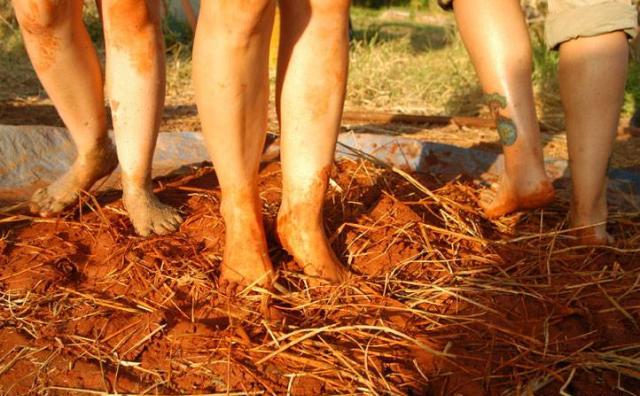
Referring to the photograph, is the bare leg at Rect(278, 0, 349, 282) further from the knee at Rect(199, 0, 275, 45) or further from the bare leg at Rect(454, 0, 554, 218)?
the bare leg at Rect(454, 0, 554, 218)

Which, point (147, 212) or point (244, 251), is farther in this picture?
point (147, 212)

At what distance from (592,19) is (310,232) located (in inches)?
40.5

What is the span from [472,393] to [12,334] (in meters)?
1.01

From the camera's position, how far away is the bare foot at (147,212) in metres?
1.99

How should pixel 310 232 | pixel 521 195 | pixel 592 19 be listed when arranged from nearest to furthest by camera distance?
pixel 310 232
pixel 592 19
pixel 521 195

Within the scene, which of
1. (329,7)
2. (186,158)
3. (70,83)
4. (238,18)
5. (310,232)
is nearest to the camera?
(238,18)

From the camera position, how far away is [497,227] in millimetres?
2199

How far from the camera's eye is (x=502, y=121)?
82.5 inches

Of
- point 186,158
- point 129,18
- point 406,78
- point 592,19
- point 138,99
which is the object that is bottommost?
point 406,78

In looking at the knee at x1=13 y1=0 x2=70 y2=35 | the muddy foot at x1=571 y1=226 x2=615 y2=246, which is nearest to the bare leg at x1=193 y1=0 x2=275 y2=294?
the knee at x1=13 y1=0 x2=70 y2=35

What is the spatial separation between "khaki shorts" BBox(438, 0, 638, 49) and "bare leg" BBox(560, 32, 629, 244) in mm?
26

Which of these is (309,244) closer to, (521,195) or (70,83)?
(521,195)

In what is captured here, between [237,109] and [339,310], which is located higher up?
[237,109]

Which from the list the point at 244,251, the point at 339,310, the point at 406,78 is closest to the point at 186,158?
the point at 244,251
